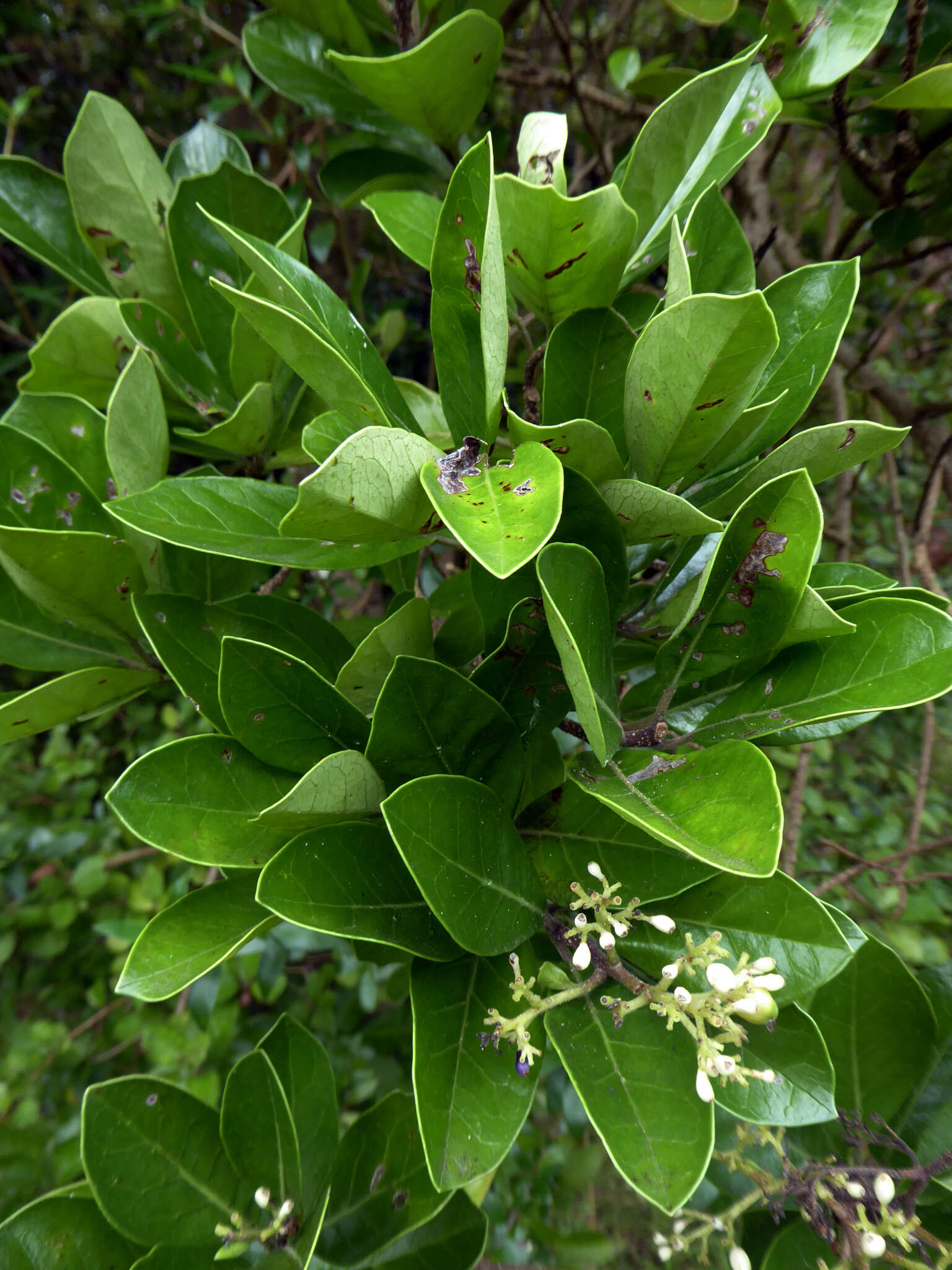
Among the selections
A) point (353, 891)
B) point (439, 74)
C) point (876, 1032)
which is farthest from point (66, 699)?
point (876, 1032)

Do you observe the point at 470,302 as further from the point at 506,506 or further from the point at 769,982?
the point at 769,982

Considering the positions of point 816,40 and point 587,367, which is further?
point 816,40

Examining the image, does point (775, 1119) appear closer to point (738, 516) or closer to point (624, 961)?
point (624, 961)

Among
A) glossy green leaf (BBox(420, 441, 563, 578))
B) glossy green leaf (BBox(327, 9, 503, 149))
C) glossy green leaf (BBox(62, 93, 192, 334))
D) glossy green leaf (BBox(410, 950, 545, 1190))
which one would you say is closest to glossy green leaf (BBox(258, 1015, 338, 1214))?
glossy green leaf (BBox(410, 950, 545, 1190))

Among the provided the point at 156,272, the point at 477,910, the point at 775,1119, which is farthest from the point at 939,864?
the point at 156,272

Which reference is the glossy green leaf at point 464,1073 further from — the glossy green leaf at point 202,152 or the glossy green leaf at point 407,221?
the glossy green leaf at point 202,152

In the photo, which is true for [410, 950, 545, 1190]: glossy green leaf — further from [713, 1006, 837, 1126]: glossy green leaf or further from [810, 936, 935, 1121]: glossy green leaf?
[810, 936, 935, 1121]: glossy green leaf

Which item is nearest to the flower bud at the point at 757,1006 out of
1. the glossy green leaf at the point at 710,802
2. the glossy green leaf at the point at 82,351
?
the glossy green leaf at the point at 710,802
